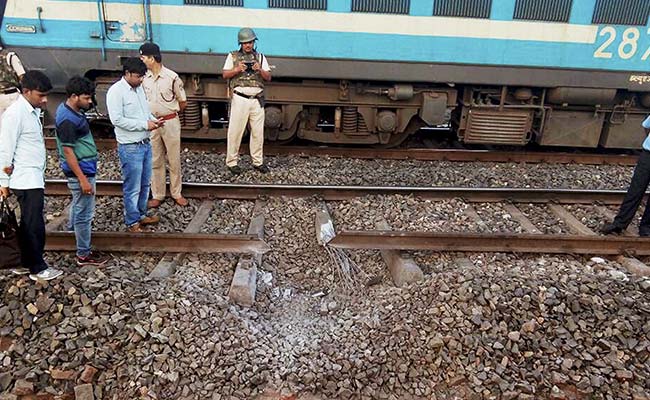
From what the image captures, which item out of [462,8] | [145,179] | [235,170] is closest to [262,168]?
[235,170]

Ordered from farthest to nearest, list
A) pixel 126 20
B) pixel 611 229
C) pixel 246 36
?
1. pixel 126 20
2. pixel 246 36
3. pixel 611 229

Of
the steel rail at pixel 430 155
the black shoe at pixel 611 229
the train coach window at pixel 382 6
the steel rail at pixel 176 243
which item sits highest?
the train coach window at pixel 382 6

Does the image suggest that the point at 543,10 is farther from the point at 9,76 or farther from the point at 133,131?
the point at 9,76

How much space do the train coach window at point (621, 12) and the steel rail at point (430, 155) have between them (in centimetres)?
212

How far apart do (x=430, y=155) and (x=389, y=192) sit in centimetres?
207

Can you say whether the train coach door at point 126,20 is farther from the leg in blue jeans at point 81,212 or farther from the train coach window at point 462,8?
the train coach window at point 462,8

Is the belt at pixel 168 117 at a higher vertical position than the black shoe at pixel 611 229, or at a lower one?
higher

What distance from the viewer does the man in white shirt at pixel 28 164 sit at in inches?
146

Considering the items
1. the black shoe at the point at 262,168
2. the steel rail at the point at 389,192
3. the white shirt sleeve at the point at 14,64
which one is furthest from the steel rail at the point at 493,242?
the white shirt sleeve at the point at 14,64

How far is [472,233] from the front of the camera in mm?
5004

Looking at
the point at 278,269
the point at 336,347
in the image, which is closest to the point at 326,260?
the point at 278,269

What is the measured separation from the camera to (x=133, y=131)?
16.1 feet

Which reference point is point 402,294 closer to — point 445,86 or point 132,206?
point 132,206

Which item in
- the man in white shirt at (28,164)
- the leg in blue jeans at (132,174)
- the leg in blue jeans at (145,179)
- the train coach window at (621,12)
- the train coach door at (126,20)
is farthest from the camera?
the train coach window at (621,12)
